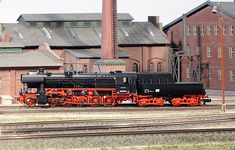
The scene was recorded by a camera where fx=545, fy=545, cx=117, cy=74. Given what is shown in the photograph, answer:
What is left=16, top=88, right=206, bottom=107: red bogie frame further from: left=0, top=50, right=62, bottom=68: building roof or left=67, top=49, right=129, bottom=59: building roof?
left=67, top=49, right=129, bottom=59: building roof

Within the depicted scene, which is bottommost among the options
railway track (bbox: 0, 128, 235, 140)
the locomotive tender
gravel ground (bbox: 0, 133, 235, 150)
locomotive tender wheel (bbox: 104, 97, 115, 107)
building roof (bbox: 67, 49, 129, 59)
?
gravel ground (bbox: 0, 133, 235, 150)

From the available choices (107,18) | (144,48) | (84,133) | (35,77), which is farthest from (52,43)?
(84,133)

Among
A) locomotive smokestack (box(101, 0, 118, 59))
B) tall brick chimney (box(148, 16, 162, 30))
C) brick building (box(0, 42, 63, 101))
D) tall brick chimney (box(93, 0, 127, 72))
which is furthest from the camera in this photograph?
tall brick chimney (box(148, 16, 162, 30))

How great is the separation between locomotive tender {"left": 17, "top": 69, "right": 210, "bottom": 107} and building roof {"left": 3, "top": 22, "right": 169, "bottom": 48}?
119ft

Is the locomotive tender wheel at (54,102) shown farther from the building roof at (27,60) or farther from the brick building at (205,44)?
the brick building at (205,44)

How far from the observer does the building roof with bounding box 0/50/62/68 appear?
6169 cm

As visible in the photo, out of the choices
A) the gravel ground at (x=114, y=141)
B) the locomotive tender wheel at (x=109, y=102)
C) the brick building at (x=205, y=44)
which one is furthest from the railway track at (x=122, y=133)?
the brick building at (x=205, y=44)

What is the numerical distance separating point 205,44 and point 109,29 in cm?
2241

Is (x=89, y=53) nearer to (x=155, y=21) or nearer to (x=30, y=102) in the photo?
(x=155, y=21)

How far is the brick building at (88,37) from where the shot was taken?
82812 millimetres

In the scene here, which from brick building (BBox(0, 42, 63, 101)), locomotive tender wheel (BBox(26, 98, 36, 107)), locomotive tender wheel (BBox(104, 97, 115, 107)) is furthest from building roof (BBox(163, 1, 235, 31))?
locomotive tender wheel (BBox(26, 98, 36, 107))

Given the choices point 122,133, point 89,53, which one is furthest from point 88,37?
point 122,133

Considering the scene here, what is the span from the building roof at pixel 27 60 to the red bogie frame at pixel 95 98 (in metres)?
16.3

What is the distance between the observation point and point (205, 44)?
269ft
